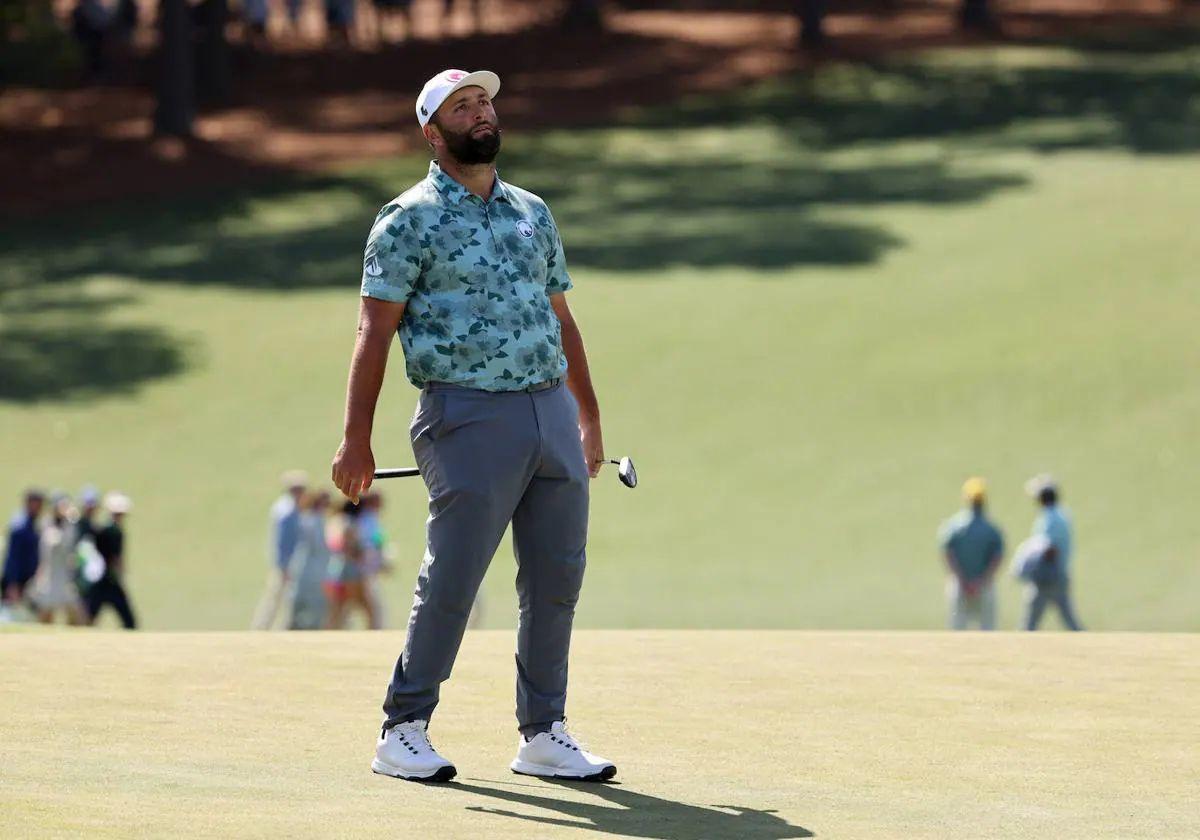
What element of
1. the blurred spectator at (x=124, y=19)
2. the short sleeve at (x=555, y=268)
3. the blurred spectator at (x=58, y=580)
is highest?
the short sleeve at (x=555, y=268)

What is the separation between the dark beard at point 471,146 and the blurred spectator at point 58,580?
45.9 feet

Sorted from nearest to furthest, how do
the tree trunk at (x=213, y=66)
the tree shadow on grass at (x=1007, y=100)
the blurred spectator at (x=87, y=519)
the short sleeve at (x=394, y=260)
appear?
the short sleeve at (x=394, y=260), the blurred spectator at (x=87, y=519), the tree shadow on grass at (x=1007, y=100), the tree trunk at (x=213, y=66)

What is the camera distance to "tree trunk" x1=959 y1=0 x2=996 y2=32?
1865 inches

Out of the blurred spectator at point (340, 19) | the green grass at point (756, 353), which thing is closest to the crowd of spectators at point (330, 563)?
the green grass at point (756, 353)

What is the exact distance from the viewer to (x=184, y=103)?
4150 centimetres

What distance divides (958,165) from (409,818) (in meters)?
32.2

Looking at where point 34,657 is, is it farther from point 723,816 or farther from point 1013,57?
point 1013,57

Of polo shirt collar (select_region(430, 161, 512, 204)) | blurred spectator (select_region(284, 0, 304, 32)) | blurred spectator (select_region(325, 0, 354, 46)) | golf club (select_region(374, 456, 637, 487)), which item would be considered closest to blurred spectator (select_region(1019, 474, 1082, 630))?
golf club (select_region(374, 456, 637, 487))

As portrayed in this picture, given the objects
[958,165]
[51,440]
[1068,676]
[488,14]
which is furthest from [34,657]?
[488,14]

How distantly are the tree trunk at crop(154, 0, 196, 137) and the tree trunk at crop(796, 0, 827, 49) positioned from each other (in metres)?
13.1

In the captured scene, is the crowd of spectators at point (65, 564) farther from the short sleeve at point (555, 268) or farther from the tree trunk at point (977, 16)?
the tree trunk at point (977, 16)

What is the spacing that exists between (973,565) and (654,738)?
12125 mm

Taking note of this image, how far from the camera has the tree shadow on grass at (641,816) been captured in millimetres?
4820

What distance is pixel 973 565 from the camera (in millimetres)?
17984
